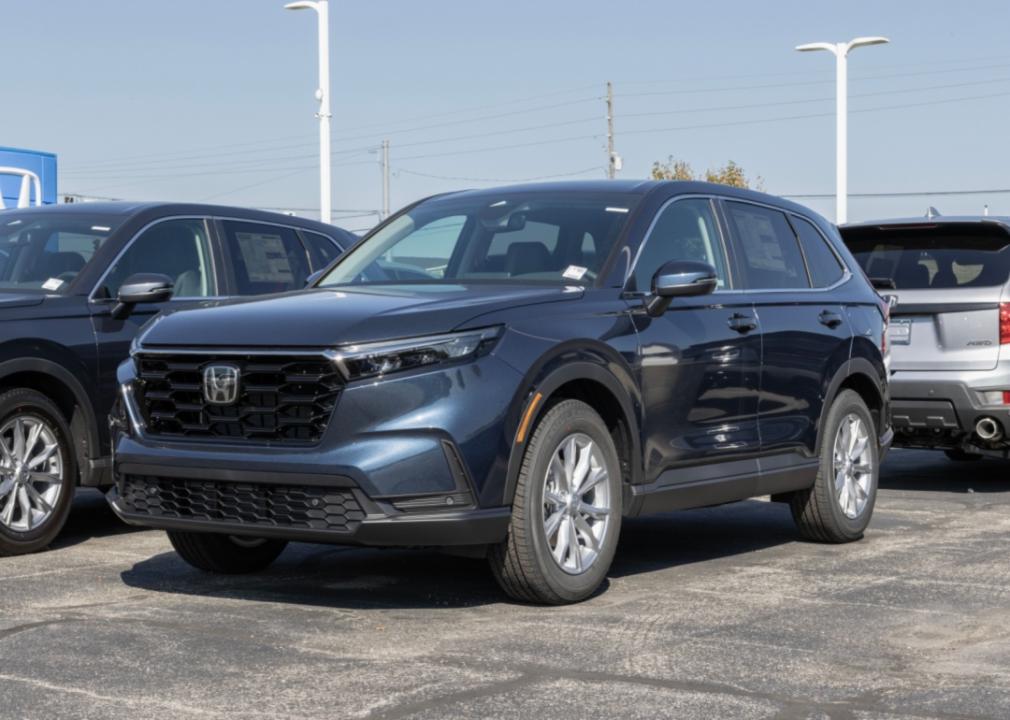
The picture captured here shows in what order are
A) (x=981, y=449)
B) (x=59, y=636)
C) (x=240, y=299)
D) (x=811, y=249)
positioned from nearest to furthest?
(x=59, y=636)
(x=240, y=299)
(x=811, y=249)
(x=981, y=449)

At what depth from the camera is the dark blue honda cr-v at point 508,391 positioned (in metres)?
6.50

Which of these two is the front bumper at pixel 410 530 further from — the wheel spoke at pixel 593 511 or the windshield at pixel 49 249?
the windshield at pixel 49 249

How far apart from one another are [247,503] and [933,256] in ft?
21.6

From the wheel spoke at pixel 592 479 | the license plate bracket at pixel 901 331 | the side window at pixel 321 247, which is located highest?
the side window at pixel 321 247

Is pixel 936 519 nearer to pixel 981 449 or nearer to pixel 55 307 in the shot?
pixel 981 449

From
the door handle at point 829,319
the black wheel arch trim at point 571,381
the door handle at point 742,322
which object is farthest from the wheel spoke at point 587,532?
the door handle at point 829,319

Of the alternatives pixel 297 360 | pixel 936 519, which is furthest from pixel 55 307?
pixel 936 519

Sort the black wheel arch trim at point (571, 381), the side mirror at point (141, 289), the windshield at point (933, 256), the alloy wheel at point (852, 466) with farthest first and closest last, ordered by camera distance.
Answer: the windshield at point (933, 256), the alloy wheel at point (852, 466), the side mirror at point (141, 289), the black wheel arch trim at point (571, 381)

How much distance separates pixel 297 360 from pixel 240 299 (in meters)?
1.08

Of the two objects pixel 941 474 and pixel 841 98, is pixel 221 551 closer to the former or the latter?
pixel 941 474

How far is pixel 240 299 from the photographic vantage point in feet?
24.7

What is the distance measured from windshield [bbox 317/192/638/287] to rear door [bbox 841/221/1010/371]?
411cm

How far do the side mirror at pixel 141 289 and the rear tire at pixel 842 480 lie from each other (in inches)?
141

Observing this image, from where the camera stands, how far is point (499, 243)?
7.98 m
